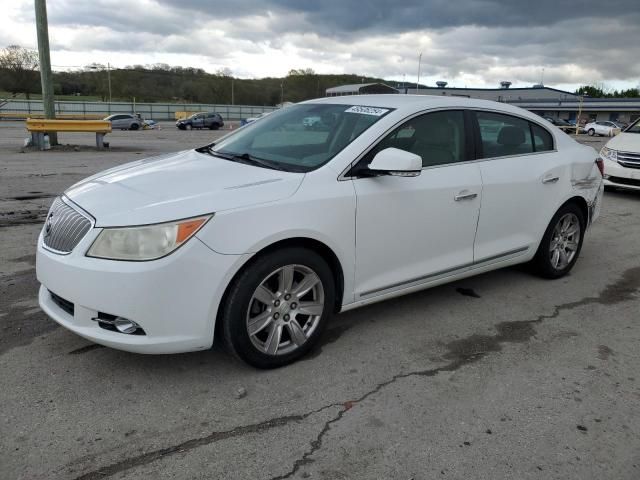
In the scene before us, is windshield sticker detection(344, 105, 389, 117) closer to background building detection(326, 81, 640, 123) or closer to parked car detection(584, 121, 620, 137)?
parked car detection(584, 121, 620, 137)

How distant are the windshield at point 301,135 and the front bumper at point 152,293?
966 mm

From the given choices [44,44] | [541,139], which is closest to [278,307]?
[541,139]

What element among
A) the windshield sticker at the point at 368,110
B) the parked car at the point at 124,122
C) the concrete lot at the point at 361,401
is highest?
the windshield sticker at the point at 368,110

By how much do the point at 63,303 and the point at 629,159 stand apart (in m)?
10.0

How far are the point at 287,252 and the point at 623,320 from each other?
2.90 m

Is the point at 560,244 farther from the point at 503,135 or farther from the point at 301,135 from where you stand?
the point at 301,135

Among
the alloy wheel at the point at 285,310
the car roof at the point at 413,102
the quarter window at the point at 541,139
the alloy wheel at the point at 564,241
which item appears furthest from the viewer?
the alloy wheel at the point at 564,241

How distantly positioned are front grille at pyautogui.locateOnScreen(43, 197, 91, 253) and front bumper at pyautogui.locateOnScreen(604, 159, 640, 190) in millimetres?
9819

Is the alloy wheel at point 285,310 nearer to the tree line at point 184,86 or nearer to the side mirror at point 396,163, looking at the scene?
the side mirror at point 396,163

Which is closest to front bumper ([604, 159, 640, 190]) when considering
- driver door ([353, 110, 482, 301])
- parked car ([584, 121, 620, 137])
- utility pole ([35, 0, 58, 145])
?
driver door ([353, 110, 482, 301])

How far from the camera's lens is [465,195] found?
13.3 feet

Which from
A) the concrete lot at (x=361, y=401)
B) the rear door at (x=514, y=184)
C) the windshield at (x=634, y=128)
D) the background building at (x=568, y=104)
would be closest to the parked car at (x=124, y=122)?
the background building at (x=568, y=104)

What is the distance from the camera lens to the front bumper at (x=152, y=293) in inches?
109

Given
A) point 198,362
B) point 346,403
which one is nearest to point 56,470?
point 198,362
